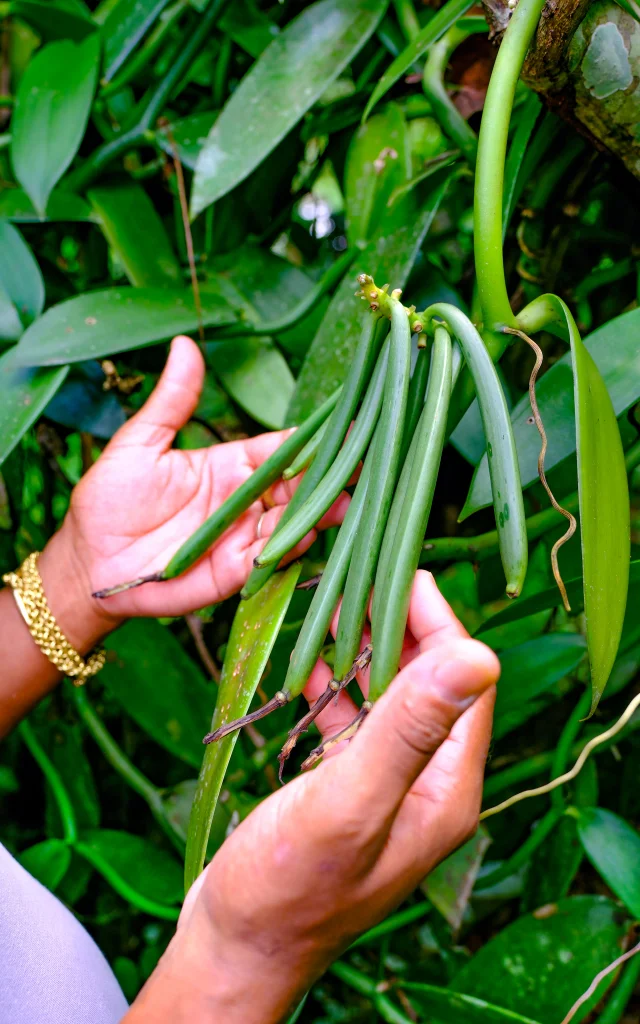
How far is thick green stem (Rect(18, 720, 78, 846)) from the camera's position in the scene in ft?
3.40

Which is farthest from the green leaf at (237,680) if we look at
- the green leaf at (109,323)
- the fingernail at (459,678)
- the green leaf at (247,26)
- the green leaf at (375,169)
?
the green leaf at (247,26)

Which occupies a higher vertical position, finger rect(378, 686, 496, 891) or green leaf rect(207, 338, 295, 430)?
green leaf rect(207, 338, 295, 430)

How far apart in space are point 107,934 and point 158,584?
0.70 meters

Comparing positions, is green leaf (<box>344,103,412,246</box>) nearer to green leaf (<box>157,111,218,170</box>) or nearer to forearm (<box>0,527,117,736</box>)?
green leaf (<box>157,111,218,170</box>)

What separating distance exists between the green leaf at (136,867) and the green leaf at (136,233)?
0.74 metres

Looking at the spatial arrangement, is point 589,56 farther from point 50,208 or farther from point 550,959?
point 550,959

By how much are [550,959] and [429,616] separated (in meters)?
0.60

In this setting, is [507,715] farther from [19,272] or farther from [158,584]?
[19,272]

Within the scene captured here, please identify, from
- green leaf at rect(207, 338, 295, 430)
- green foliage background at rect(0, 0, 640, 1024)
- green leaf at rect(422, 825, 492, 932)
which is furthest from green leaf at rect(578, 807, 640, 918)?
green leaf at rect(207, 338, 295, 430)

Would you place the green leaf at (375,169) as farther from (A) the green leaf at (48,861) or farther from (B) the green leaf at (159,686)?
(A) the green leaf at (48,861)

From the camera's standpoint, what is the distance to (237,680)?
2.07 ft

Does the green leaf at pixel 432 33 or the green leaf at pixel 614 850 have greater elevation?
the green leaf at pixel 432 33

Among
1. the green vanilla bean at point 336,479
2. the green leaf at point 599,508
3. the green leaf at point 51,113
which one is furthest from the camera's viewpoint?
the green leaf at point 51,113

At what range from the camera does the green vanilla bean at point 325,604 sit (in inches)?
22.4
